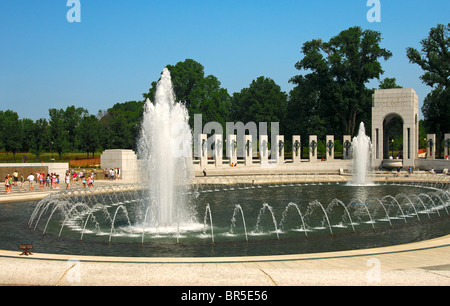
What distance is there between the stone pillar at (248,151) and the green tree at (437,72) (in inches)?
982

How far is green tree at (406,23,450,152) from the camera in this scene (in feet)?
181

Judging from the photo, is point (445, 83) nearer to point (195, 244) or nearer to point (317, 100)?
point (317, 100)

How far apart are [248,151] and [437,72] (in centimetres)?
2752

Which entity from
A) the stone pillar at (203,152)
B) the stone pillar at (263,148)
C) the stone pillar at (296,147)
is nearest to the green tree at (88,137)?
the stone pillar at (203,152)

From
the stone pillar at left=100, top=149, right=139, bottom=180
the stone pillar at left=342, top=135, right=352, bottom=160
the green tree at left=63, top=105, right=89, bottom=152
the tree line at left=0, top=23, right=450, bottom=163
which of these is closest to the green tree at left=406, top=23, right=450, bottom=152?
the tree line at left=0, top=23, right=450, bottom=163

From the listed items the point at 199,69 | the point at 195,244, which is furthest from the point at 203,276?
the point at 199,69

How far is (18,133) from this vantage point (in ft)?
174

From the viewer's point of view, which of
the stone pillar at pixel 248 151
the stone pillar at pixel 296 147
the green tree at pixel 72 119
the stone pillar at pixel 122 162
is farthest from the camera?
the green tree at pixel 72 119

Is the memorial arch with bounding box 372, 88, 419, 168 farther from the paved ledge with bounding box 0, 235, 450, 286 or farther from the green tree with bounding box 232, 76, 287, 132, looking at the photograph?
the paved ledge with bounding box 0, 235, 450, 286

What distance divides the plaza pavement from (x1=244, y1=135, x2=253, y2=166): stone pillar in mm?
34607

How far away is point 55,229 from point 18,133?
4199 cm

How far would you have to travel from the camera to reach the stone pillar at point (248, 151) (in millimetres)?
45312

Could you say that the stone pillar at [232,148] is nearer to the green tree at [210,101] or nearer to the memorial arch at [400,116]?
the memorial arch at [400,116]

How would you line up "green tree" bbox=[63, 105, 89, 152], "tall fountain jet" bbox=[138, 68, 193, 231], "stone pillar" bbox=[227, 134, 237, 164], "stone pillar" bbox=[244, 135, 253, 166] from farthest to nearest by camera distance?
"green tree" bbox=[63, 105, 89, 152], "stone pillar" bbox=[227, 134, 237, 164], "stone pillar" bbox=[244, 135, 253, 166], "tall fountain jet" bbox=[138, 68, 193, 231]
